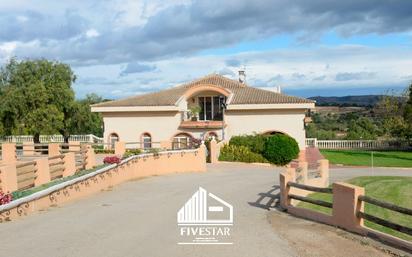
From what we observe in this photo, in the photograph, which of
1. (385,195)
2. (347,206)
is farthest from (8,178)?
(385,195)

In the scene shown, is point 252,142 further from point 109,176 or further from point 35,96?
point 109,176

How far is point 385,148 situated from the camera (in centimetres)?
6072

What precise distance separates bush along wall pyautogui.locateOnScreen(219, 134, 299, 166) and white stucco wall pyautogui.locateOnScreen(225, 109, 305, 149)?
3.73 metres

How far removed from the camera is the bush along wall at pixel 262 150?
39.6m

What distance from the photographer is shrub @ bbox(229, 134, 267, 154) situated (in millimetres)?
40344

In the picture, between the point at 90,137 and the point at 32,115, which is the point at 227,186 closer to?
the point at 32,115

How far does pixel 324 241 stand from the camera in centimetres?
1100

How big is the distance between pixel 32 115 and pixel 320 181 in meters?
28.5

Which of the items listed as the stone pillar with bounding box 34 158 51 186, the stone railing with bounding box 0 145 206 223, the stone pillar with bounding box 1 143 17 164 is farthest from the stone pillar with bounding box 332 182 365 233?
the stone pillar with bounding box 1 143 17 164

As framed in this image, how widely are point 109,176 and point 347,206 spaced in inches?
463

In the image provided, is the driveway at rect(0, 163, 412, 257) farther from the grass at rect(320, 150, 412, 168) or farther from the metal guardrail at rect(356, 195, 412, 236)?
the grass at rect(320, 150, 412, 168)

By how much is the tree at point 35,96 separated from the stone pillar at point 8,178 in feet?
99.1

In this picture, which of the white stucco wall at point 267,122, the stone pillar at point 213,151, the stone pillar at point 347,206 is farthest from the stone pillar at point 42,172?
the white stucco wall at point 267,122

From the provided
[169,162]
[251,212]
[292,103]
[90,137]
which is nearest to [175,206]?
[251,212]
